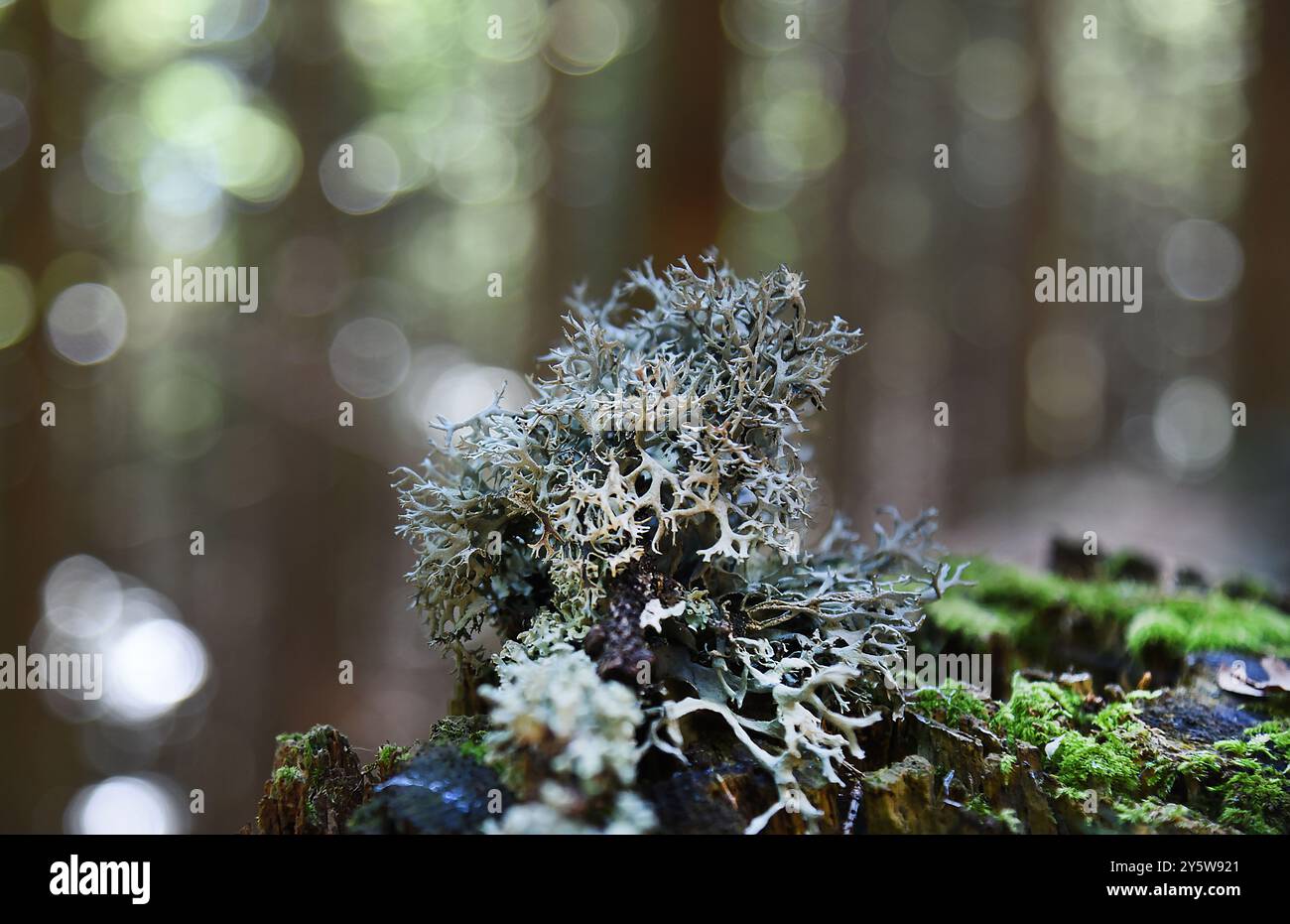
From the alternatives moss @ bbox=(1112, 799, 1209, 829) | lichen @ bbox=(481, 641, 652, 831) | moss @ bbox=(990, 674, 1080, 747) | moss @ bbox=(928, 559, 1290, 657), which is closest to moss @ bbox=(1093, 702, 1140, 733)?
moss @ bbox=(990, 674, 1080, 747)

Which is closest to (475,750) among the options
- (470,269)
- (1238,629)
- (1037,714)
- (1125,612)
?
(1037,714)

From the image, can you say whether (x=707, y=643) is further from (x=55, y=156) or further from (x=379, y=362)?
(x=55, y=156)

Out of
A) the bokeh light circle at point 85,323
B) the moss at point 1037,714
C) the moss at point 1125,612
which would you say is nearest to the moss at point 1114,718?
the moss at point 1037,714

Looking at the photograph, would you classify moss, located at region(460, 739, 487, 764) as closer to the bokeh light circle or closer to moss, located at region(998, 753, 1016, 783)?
moss, located at region(998, 753, 1016, 783)

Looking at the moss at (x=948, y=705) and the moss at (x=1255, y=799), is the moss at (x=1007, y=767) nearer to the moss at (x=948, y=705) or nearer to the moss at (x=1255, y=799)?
the moss at (x=948, y=705)

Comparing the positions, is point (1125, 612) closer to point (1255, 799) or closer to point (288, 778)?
point (1255, 799)
